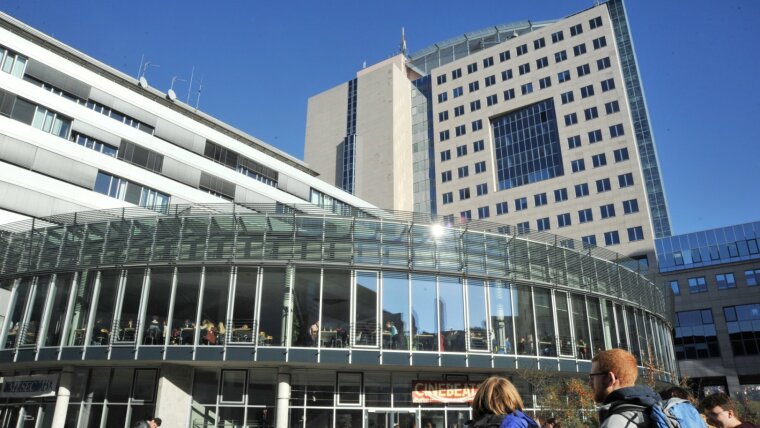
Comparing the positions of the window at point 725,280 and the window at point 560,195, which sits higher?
the window at point 560,195

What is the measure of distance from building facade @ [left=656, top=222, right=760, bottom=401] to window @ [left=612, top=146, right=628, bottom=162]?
1055 centimetres

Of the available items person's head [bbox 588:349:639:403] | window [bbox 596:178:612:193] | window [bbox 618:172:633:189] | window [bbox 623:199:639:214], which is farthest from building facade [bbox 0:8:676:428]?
window [bbox 596:178:612:193]

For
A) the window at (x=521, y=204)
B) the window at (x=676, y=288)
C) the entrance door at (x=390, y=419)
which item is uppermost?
the window at (x=521, y=204)

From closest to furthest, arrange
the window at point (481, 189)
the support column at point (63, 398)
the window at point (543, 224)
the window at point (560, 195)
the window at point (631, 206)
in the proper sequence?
the support column at point (63, 398), the window at point (631, 206), the window at point (560, 195), the window at point (543, 224), the window at point (481, 189)

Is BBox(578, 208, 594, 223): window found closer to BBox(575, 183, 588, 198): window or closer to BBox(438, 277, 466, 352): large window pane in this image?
BBox(575, 183, 588, 198): window

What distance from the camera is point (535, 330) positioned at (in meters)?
25.4

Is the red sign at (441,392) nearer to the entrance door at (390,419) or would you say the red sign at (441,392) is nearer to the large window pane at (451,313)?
the entrance door at (390,419)

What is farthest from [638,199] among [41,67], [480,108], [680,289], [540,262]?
[41,67]

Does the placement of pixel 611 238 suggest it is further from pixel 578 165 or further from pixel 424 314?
pixel 424 314

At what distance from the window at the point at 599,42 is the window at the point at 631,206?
20944 mm

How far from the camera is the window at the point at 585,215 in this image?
65106mm

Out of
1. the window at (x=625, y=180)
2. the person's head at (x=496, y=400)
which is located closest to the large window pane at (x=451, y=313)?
the person's head at (x=496, y=400)

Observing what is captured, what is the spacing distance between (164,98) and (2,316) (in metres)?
20.4

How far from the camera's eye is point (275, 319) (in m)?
22.7
